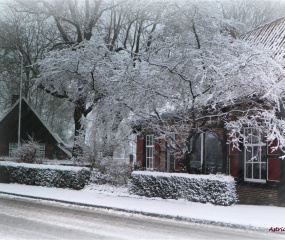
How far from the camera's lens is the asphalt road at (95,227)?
820cm

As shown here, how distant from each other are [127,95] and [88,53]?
499 centimetres

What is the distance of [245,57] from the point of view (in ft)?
39.2

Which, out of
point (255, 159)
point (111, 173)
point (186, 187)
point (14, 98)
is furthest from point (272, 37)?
point (14, 98)

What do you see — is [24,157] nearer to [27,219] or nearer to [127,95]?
[127,95]

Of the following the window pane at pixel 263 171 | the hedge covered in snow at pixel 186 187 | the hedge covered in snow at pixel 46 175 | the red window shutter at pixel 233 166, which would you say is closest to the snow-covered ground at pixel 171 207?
the hedge covered in snow at pixel 186 187

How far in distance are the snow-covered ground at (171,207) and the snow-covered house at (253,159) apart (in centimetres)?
114

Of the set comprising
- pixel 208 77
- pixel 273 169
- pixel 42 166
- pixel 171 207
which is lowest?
pixel 171 207

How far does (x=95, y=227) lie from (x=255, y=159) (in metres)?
7.69

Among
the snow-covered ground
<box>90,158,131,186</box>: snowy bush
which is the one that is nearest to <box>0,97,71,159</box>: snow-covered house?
<box>90,158,131,186</box>: snowy bush

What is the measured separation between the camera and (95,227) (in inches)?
361

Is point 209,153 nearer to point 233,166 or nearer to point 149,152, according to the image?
point 233,166

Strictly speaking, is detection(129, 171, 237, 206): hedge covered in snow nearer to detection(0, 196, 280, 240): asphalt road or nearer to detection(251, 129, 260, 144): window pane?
detection(0, 196, 280, 240): asphalt road

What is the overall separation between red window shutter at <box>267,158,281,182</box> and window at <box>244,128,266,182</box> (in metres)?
0.43

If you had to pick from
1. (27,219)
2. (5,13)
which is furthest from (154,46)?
(5,13)
